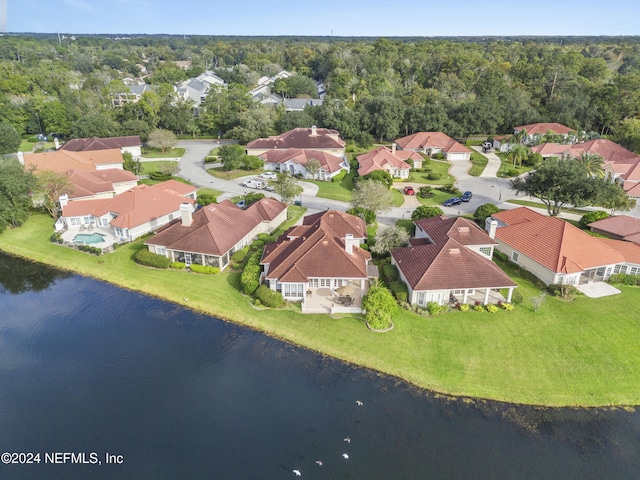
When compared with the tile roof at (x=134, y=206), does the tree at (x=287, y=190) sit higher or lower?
higher

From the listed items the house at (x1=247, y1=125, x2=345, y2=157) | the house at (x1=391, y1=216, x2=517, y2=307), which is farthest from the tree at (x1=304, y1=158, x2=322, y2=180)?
the house at (x1=391, y1=216, x2=517, y2=307)

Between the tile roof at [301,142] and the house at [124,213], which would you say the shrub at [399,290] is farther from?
the tile roof at [301,142]

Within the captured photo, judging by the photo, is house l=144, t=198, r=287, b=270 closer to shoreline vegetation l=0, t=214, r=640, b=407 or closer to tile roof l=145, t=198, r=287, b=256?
tile roof l=145, t=198, r=287, b=256

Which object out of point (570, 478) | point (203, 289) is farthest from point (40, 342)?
point (570, 478)

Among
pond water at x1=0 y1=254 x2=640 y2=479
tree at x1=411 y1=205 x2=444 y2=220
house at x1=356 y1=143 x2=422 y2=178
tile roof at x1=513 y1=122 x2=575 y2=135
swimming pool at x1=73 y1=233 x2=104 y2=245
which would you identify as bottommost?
pond water at x1=0 y1=254 x2=640 y2=479

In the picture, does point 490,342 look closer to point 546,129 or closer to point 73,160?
point 73,160

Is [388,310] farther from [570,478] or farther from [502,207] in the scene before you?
[502,207]

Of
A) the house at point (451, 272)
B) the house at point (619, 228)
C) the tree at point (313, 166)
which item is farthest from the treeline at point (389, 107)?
A: the house at point (451, 272)
